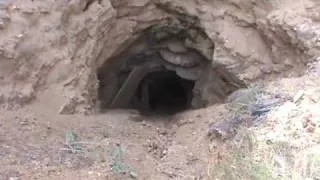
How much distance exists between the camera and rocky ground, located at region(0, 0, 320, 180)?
3490mm

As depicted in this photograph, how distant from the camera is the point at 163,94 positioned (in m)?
9.44

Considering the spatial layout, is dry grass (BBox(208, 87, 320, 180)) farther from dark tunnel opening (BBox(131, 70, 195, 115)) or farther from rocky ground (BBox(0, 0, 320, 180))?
dark tunnel opening (BBox(131, 70, 195, 115))

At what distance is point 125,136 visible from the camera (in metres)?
4.32

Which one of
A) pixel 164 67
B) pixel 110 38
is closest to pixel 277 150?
pixel 110 38

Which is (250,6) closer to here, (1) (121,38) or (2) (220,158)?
(1) (121,38)

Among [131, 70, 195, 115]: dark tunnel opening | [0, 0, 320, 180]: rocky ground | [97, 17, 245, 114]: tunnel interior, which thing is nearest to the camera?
[0, 0, 320, 180]: rocky ground

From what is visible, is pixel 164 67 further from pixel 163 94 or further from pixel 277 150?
pixel 277 150

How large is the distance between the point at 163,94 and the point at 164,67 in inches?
77.5

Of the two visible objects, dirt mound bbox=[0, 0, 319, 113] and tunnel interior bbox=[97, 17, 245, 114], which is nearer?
dirt mound bbox=[0, 0, 319, 113]

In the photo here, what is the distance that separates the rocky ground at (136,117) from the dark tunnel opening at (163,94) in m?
2.03

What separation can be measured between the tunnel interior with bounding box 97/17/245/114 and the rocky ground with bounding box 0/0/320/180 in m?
0.29

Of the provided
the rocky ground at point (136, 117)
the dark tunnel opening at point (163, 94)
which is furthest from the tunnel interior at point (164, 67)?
the rocky ground at point (136, 117)

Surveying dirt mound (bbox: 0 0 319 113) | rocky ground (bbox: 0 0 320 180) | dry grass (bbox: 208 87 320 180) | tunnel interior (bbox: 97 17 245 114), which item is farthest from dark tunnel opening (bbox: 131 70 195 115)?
dry grass (bbox: 208 87 320 180)

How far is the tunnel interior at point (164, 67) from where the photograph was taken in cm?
642
